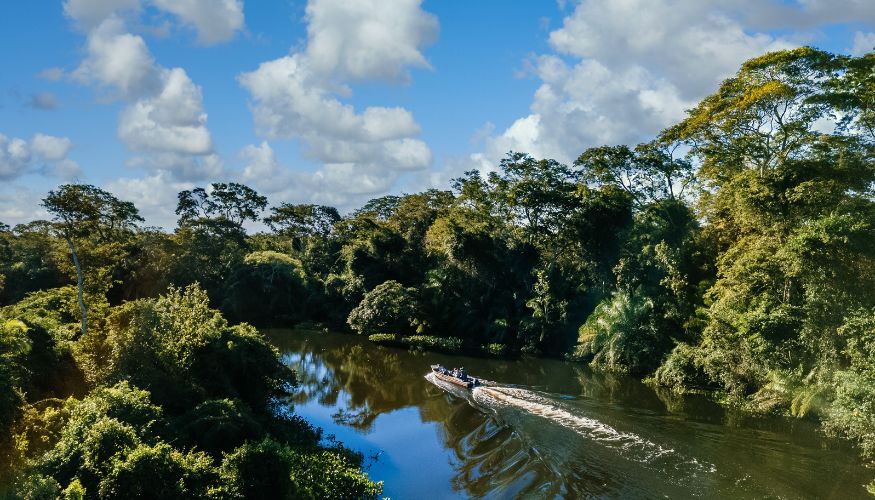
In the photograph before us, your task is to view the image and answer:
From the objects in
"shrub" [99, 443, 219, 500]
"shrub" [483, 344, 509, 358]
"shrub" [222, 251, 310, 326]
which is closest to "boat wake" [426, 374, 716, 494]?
"shrub" [99, 443, 219, 500]

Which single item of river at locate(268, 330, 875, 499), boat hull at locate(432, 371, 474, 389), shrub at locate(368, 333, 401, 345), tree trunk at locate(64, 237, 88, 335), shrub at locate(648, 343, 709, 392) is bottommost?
river at locate(268, 330, 875, 499)

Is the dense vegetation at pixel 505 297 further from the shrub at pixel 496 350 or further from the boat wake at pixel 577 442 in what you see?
the boat wake at pixel 577 442

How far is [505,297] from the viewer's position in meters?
41.0

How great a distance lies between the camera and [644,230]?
106 ft

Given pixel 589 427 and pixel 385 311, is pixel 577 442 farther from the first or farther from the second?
pixel 385 311

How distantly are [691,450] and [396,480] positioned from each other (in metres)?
9.58

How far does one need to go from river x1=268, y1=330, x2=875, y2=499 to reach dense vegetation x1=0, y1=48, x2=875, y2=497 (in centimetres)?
174

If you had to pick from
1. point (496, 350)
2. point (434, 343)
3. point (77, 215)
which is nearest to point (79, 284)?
point (77, 215)

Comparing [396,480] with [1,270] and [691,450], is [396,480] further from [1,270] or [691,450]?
[1,270]

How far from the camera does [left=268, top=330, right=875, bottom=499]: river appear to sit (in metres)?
15.0

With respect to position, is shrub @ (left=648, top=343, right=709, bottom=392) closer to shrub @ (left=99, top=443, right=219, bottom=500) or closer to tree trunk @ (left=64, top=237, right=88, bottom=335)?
shrub @ (left=99, top=443, right=219, bottom=500)

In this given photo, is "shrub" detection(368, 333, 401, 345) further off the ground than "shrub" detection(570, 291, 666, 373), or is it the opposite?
"shrub" detection(570, 291, 666, 373)

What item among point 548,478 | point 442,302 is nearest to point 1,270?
point 442,302

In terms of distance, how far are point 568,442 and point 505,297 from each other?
23252mm
